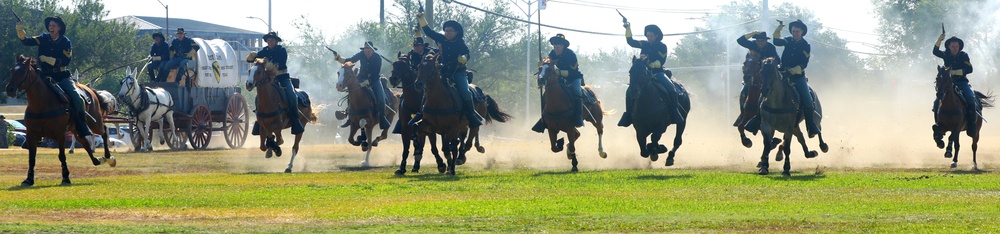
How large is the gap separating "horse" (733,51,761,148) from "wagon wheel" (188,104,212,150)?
65.8 feet

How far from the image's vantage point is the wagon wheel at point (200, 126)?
4512 centimetres

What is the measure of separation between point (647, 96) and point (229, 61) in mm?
21370

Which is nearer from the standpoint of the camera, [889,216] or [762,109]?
[889,216]

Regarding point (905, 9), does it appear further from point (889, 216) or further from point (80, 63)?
point (889, 216)

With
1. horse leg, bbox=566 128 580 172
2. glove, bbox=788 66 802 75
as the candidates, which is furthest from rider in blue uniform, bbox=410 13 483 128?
glove, bbox=788 66 802 75

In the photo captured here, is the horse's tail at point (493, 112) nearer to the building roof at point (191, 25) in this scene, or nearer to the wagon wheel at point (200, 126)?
the wagon wheel at point (200, 126)

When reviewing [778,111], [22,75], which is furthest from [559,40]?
[22,75]

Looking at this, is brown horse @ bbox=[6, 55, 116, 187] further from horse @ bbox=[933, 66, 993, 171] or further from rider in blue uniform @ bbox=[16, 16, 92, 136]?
horse @ bbox=[933, 66, 993, 171]

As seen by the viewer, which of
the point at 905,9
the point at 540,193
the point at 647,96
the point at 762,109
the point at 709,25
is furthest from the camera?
the point at 709,25

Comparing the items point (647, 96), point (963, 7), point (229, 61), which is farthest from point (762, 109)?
point (963, 7)

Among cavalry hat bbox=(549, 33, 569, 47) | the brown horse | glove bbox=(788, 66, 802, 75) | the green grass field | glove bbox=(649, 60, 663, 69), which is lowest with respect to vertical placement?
the green grass field

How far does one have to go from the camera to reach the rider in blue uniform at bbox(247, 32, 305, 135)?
95.1 feet

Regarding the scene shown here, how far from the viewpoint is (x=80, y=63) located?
73125 mm

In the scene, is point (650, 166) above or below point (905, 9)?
below
